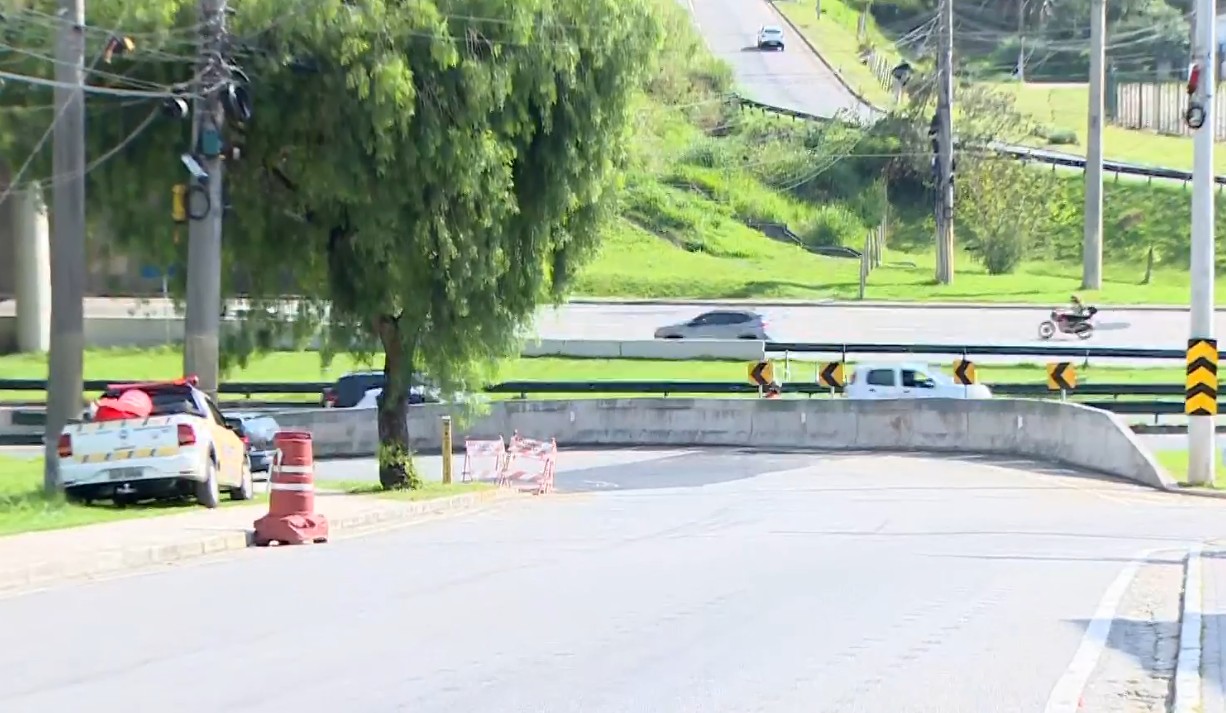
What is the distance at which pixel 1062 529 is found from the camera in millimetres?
22547

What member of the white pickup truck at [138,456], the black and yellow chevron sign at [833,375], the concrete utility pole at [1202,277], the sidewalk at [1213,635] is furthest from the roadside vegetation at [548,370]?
the sidewalk at [1213,635]

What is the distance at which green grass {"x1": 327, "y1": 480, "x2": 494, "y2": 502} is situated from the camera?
25359 mm

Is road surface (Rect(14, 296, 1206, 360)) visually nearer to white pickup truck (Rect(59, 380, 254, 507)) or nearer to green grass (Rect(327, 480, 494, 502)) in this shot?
green grass (Rect(327, 480, 494, 502))

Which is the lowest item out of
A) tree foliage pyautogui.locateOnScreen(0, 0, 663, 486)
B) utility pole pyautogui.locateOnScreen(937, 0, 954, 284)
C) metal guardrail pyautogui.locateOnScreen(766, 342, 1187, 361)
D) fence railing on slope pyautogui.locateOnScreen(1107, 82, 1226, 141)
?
metal guardrail pyautogui.locateOnScreen(766, 342, 1187, 361)

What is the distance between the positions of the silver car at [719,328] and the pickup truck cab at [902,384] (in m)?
11.8

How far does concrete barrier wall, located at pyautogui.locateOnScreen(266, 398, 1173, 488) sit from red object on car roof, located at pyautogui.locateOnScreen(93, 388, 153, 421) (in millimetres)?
16878

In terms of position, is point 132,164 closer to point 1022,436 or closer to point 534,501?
point 534,501

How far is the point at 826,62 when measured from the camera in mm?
105938

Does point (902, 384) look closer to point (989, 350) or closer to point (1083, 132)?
point (989, 350)

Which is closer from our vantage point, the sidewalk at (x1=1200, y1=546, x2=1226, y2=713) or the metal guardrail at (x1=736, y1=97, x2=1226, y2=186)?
the sidewalk at (x1=1200, y1=546, x2=1226, y2=713)

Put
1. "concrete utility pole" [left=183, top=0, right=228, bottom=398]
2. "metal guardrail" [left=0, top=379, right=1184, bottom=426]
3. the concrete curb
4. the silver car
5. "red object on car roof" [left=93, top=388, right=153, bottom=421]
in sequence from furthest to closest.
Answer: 1. the concrete curb
2. the silver car
3. "metal guardrail" [left=0, top=379, right=1184, bottom=426]
4. "concrete utility pole" [left=183, top=0, right=228, bottom=398]
5. "red object on car roof" [left=93, top=388, right=153, bottom=421]

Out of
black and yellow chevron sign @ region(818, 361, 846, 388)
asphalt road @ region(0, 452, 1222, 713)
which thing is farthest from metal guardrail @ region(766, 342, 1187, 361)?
asphalt road @ region(0, 452, 1222, 713)

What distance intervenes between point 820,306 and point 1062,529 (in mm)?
39321

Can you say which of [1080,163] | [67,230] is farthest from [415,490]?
[1080,163]
